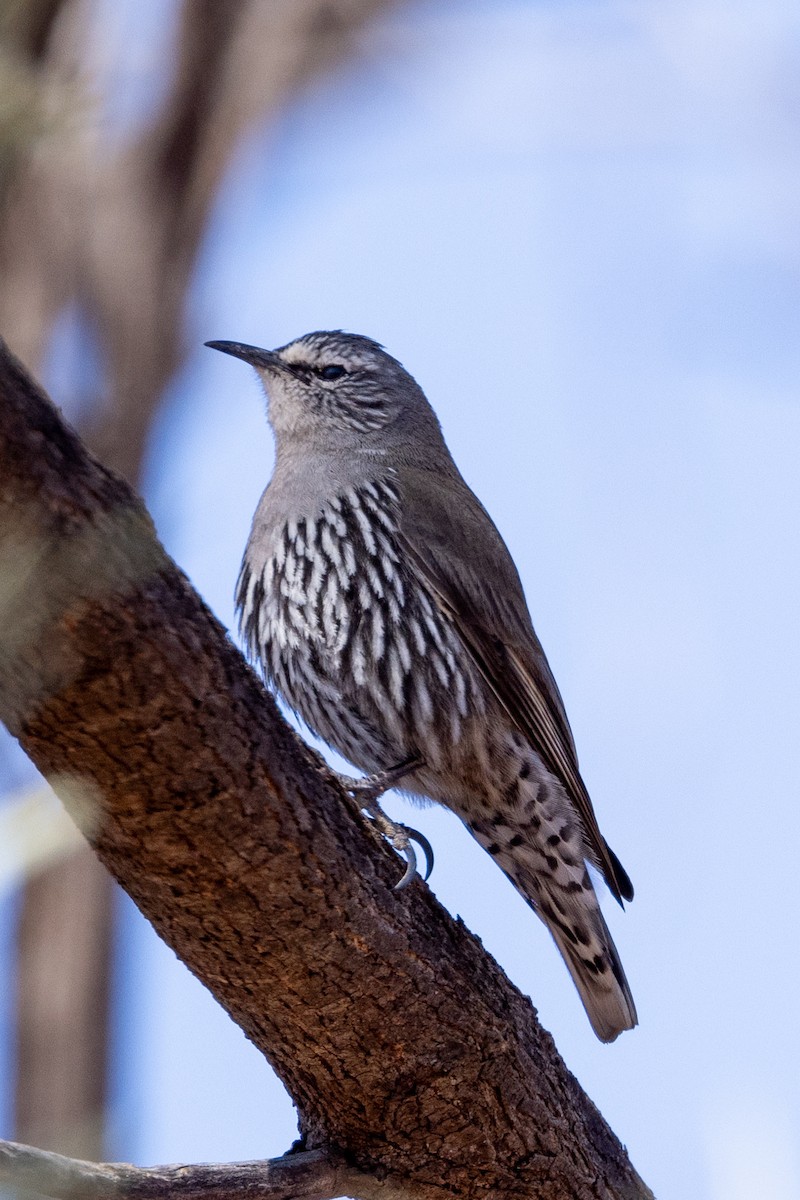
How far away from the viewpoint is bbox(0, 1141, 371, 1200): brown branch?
8.23 ft

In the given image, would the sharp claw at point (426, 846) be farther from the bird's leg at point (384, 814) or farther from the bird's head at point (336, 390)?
the bird's head at point (336, 390)

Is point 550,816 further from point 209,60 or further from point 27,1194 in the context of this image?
point 209,60

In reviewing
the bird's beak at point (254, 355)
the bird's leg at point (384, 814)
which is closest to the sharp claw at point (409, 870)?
the bird's leg at point (384, 814)

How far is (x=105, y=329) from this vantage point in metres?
7.55

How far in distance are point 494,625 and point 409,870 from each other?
4.33 ft

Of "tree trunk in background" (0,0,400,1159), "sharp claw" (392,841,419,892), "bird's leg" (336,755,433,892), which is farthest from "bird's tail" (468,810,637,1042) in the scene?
"tree trunk in background" (0,0,400,1159)

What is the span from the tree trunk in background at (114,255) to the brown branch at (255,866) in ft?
13.1

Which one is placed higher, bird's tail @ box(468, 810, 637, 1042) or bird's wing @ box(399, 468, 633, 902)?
bird's wing @ box(399, 468, 633, 902)

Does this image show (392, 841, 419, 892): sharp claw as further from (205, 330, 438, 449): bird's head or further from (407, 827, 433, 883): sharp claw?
(205, 330, 438, 449): bird's head

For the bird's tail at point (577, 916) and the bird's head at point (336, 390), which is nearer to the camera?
the bird's tail at point (577, 916)

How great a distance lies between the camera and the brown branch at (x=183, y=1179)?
2.51m

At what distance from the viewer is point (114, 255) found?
7648 mm

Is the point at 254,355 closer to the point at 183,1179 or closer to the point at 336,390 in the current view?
the point at 336,390

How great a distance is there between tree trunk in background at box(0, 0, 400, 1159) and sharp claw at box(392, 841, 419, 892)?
3.98 meters
